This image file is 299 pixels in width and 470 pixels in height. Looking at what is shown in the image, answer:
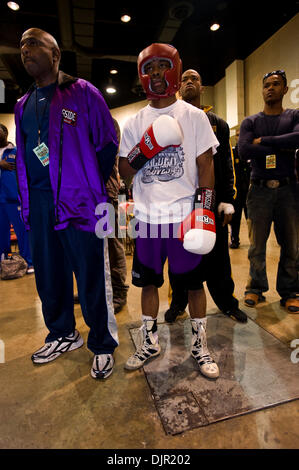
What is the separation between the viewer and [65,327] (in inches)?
70.8

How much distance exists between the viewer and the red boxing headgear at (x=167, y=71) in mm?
1363

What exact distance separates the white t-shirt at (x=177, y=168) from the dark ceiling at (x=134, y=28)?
482 centimetres

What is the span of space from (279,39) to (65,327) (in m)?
7.55

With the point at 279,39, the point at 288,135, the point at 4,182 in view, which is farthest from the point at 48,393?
the point at 279,39

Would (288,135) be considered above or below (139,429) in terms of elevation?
above

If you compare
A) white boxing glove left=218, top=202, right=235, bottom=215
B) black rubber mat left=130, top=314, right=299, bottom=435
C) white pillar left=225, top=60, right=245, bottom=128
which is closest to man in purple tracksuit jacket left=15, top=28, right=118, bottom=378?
black rubber mat left=130, top=314, right=299, bottom=435

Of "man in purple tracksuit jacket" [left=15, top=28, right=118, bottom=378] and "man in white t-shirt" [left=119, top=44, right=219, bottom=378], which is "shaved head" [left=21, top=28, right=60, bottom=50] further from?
"man in white t-shirt" [left=119, top=44, right=219, bottom=378]

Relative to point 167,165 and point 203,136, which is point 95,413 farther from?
point 203,136

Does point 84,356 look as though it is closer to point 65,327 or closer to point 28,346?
point 65,327

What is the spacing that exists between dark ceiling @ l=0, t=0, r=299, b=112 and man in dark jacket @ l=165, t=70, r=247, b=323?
13.5 feet

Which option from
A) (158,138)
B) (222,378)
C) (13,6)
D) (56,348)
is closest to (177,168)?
(158,138)

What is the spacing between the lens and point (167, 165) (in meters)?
1.41

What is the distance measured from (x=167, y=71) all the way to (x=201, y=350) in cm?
154

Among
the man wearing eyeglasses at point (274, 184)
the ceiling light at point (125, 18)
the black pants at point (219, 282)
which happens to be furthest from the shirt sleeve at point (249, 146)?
the ceiling light at point (125, 18)
